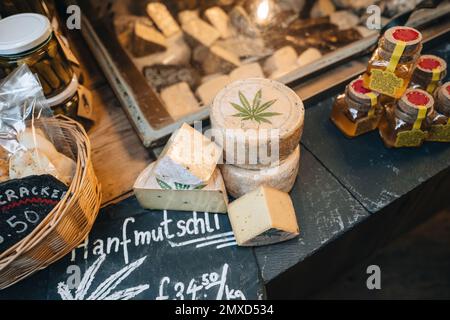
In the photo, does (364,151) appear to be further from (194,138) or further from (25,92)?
(25,92)

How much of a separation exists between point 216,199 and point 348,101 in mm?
744

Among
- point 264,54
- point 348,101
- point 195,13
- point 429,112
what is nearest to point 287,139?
point 348,101

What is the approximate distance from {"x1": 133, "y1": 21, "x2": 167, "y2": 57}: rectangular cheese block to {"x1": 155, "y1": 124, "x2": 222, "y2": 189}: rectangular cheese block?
3.31 feet

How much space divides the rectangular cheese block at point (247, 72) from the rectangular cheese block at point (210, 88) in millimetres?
51

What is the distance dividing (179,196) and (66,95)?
27.8 inches

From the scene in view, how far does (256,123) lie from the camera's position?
1383 mm

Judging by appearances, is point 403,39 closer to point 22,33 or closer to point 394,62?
point 394,62

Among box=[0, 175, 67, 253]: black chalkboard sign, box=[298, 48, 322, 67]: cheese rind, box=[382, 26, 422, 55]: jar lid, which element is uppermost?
box=[382, 26, 422, 55]: jar lid

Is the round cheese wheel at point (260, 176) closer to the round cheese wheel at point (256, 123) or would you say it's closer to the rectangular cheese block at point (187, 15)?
the round cheese wheel at point (256, 123)

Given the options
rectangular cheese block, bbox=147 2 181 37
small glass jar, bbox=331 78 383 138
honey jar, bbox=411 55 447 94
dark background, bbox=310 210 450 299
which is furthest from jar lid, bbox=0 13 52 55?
dark background, bbox=310 210 450 299

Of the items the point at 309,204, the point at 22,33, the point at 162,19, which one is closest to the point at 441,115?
the point at 309,204

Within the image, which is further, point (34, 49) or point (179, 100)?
point (179, 100)

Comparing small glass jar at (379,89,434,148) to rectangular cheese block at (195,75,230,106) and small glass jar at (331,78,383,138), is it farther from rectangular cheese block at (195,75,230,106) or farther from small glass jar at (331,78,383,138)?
rectangular cheese block at (195,75,230,106)

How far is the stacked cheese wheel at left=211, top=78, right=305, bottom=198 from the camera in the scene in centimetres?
135
